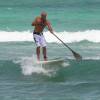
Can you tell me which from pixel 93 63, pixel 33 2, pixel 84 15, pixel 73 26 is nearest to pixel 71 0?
pixel 33 2

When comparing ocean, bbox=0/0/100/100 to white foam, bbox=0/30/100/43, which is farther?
white foam, bbox=0/30/100/43

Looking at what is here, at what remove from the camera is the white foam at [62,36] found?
2717cm

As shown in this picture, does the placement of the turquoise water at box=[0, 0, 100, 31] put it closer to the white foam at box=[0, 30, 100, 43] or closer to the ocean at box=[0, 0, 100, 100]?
the ocean at box=[0, 0, 100, 100]

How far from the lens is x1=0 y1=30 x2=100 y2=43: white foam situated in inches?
1070

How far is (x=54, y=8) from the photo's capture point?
38.2m

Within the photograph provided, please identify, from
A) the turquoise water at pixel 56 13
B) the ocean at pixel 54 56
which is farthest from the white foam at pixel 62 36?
the turquoise water at pixel 56 13

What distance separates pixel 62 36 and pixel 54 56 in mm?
7640

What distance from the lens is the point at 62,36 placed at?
28984mm

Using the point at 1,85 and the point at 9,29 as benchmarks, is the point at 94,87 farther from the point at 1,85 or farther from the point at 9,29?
the point at 9,29

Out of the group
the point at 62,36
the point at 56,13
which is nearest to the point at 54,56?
the point at 62,36

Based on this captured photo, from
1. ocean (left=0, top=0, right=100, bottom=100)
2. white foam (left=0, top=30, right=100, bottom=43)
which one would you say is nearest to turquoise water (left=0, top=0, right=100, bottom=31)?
ocean (left=0, top=0, right=100, bottom=100)

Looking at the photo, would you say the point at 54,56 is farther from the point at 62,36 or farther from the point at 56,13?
the point at 56,13

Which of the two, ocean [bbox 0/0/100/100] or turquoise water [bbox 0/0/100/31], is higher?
turquoise water [bbox 0/0/100/31]

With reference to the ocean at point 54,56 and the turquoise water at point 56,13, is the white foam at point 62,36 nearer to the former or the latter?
the ocean at point 54,56
